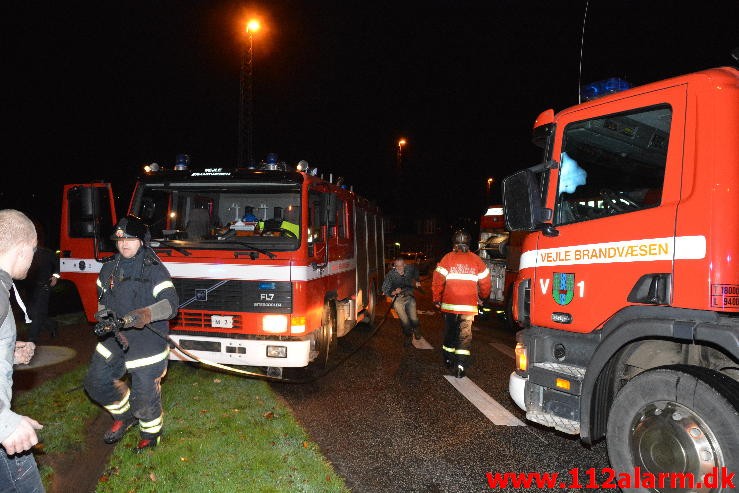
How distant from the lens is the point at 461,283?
21.6 feet

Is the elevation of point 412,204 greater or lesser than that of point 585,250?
greater

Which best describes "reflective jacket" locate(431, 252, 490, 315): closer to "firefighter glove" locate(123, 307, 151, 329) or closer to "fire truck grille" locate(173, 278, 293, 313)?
"fire truck grille" locate(173, 278, 293, 313)

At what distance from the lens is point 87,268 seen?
815cm

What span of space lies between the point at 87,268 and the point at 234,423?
183 inches

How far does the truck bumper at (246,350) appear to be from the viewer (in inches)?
225

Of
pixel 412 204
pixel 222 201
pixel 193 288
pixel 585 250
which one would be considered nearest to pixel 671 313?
pixel 585 250

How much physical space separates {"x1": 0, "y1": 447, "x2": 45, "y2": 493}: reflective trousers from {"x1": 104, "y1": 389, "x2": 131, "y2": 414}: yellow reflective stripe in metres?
2.11

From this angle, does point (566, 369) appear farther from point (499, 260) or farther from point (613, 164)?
point (499, 260)

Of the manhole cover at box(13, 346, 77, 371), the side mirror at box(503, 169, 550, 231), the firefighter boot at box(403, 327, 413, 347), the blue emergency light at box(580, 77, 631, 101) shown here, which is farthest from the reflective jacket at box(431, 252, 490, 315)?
the manhole cover at box(13, 346, 77, 371)

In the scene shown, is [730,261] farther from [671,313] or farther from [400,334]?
[400,334]

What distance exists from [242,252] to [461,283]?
2.67m

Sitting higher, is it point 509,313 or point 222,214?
point 222,214

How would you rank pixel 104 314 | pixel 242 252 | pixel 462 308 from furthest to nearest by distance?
pixel 462 308
pixel 242 252
pixel 104 314

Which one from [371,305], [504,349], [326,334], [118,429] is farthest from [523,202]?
[371,305]
